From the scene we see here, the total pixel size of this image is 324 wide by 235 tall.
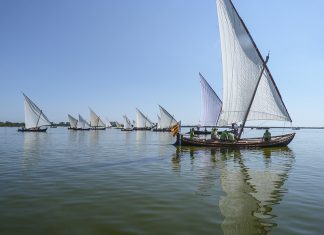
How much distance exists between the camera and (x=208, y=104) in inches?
3056

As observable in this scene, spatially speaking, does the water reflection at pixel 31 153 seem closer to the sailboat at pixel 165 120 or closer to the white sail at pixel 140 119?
the sailboat at pixel 165 120

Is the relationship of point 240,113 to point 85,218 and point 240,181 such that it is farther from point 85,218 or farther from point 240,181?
point 85,218

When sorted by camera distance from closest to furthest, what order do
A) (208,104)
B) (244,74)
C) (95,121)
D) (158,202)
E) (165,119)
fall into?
(158,202), (244,74), (208,104), (165,119), (95,121)

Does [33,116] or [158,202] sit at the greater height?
[33,116]

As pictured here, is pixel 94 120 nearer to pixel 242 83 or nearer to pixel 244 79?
pixel 242 83

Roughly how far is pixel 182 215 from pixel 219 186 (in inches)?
218

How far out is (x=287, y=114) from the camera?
40.0 metres

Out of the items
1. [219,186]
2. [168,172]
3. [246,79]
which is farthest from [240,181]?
[246,79]

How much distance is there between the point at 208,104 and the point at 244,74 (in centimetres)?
3783

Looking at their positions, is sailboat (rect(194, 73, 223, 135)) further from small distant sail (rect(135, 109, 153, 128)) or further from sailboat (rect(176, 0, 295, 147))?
small distant sail (rect(135, 109, 153, 128))

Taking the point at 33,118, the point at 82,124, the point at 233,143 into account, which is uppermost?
the point at 33,118

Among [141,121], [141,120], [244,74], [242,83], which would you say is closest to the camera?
[244,74]

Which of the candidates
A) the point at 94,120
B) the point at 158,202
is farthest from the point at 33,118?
the point at 158,202

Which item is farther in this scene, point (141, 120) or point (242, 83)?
point (141, 120)
